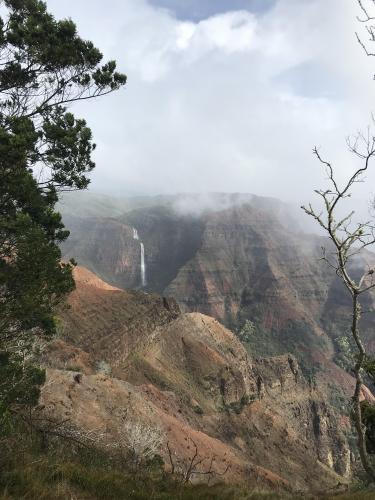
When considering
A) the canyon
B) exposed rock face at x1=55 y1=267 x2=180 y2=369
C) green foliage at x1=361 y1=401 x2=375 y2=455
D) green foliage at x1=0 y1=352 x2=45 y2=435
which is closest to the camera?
green foliage at x1=0 y1=352 x2=45 y2=435

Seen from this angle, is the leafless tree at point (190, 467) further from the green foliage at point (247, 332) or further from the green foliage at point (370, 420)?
the green foliage at point (247, 332)

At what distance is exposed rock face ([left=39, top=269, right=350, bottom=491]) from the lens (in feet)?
115

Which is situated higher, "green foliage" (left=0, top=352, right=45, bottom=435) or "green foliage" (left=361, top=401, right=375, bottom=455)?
"green foliage" (left=361, top=401, right=375, bottom=455)

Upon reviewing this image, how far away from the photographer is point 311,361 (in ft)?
564

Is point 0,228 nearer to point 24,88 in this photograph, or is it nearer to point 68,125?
point 68,125

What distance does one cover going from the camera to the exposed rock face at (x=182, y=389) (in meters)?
35.1

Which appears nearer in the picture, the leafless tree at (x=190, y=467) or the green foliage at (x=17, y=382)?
the leafless tree at (x=190, y=467)

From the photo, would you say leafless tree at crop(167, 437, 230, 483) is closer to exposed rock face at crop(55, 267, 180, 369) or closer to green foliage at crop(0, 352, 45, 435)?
green foliage at crop(0, 352, 45, 435)

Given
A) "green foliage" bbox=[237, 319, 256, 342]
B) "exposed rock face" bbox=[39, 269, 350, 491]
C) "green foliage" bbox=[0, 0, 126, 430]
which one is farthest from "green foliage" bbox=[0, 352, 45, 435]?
"green foliage" bbox=[237, 319, 256, 342]

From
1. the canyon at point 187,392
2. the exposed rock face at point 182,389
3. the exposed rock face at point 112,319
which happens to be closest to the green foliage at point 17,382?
the canyon at point 187,392

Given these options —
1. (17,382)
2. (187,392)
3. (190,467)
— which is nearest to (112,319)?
(187,392)

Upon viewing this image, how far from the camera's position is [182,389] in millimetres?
60250

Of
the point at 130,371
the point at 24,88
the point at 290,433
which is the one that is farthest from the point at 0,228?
the point at 290,433

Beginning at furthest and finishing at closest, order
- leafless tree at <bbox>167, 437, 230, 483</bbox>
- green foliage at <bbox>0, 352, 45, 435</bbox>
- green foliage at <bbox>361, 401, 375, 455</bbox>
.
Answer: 1. green foliage at <bbox>361, 401, 375, 455</bbox>
2. green foliage at <bbox>0, 352, 45, 435</bbox>
3. leafless tree at <bbox>167, 437, 230, 483</bbox>
